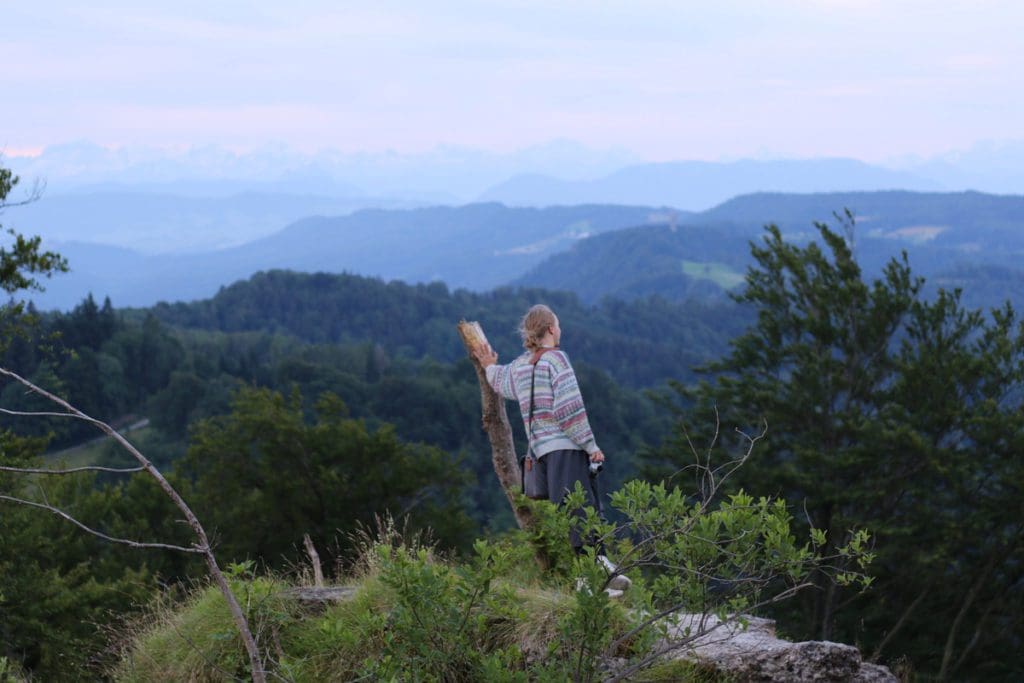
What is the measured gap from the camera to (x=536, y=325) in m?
5.52

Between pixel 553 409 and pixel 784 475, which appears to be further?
pixel 784 475

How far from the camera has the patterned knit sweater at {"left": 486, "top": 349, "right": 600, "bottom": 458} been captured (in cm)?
549

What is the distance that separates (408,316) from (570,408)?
148175 millimetres

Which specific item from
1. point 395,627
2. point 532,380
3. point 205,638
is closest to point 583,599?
point 395,627

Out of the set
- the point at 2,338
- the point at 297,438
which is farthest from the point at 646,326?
the point at 2,338

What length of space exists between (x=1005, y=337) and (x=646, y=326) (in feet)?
450

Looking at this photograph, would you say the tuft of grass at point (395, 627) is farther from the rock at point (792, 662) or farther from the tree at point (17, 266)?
the tree at point (17, 266)

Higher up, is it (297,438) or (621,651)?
(621,651)

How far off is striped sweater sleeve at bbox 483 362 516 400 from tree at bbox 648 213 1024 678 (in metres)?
11.2

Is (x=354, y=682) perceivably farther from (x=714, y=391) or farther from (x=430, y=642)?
(x=714, y=391)

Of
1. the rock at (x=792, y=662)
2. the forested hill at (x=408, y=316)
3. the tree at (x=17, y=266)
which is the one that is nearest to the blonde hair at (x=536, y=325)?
the rock at (x=792, y=662)

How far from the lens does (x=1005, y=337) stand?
2053 cm

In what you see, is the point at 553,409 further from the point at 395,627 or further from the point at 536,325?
the point at 395,627

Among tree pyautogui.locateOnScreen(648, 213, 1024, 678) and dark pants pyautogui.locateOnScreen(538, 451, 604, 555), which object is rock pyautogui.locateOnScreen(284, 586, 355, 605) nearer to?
dark pants pyautogui.locateOnScreen(538, 451, 604, 555)
